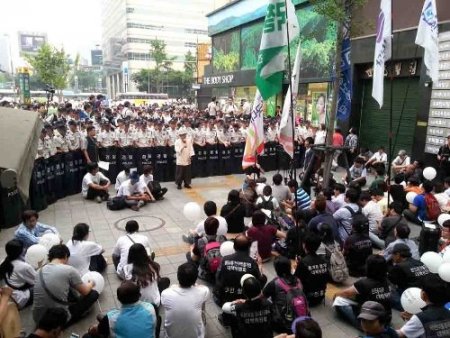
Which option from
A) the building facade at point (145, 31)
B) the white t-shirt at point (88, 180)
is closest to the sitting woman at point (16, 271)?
the white t-shirt at point (88, 180)

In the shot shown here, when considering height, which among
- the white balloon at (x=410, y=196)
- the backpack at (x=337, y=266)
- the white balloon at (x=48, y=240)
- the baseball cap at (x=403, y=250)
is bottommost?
the backpack at (x=337, y=266)

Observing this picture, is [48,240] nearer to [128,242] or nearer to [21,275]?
[21,275]

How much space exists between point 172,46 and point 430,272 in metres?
89.4

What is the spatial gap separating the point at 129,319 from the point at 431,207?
20.8 ft

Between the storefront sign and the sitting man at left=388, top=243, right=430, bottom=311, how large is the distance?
764 centimetres

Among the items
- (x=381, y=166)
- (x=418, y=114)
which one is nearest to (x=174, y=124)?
(x=381, y=166)

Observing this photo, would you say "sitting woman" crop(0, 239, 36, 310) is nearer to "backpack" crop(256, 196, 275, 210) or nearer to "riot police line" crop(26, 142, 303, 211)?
"backpack" crop(256, 196, 275, 210)

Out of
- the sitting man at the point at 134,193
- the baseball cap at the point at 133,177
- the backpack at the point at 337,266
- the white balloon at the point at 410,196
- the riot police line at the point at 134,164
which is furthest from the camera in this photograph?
the baseball cap at the point at 133,177

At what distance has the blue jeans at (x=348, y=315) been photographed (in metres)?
4.74

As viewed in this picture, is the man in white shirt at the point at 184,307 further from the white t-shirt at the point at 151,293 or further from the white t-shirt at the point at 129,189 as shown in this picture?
the white t-shirt at the point at 129,189

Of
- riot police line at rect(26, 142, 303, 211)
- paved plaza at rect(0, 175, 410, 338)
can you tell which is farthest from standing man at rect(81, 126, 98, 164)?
paved plaza at rect(0, 175, 410, 338)

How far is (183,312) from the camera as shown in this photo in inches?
159

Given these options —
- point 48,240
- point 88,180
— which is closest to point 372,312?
point 48,240

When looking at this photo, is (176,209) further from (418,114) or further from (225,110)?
(225,110)
